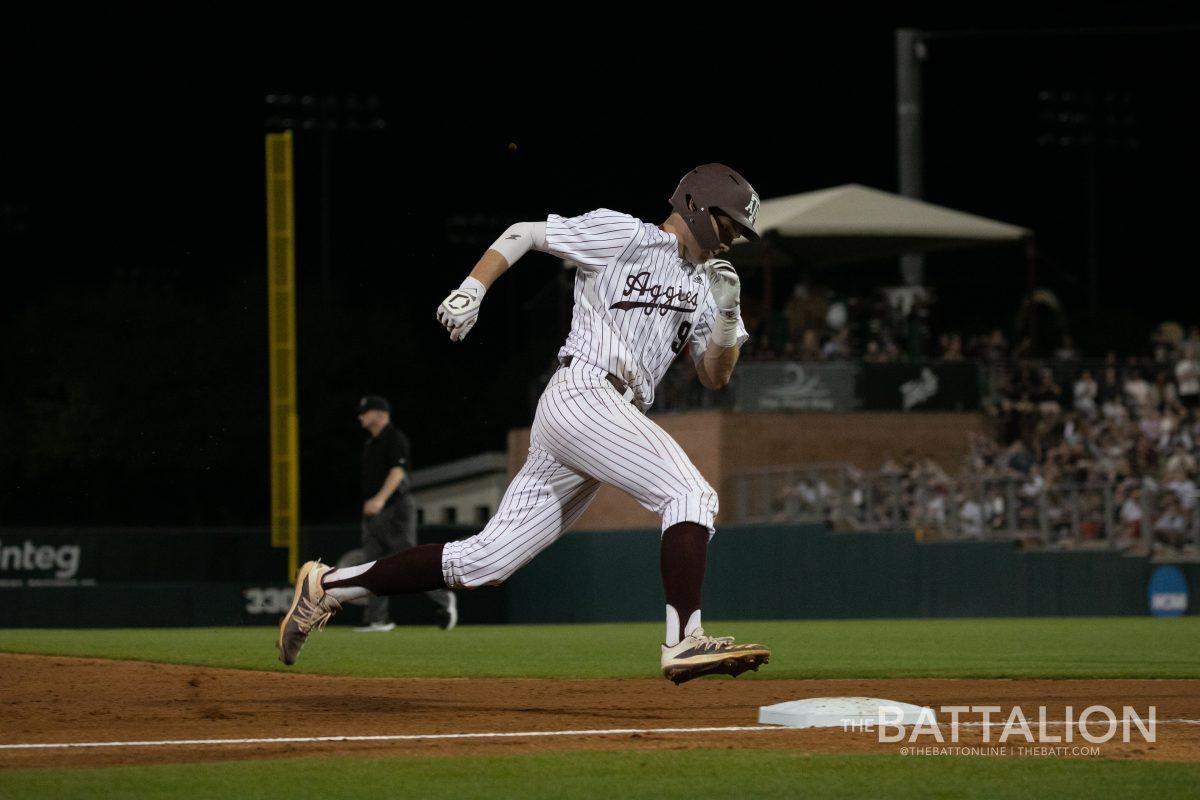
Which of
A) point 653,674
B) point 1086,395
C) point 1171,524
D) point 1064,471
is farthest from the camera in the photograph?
point 1086,395

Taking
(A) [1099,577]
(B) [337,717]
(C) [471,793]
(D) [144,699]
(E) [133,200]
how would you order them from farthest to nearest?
1. (E) [133,200]
2. (A) [1099,577]
3. (D) [144,699]
4. (B) [337,717]
5. (C) [471,793]

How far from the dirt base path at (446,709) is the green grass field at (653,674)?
308 millimetres

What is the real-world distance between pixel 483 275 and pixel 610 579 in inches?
611

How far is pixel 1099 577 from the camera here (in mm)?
18547

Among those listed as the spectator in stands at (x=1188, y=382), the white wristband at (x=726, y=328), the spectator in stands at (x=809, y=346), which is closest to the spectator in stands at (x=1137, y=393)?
the spectator in stands at (x=1188, y=382)

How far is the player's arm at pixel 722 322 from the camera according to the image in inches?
265

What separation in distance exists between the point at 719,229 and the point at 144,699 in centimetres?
312

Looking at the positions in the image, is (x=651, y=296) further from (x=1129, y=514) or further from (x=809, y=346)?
(x=809, y=346)

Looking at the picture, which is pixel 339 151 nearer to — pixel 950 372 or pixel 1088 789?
pixel 950 372

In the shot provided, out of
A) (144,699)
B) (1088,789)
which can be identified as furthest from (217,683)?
(1088,789)

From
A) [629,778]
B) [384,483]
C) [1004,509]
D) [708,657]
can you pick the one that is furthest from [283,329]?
[629,778]

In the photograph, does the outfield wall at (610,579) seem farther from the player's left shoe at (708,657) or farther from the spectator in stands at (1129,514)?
the player's left shoe at (708,657)

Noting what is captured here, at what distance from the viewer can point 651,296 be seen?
260 inches

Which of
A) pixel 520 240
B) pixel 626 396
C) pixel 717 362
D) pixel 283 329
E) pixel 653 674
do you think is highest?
pixel 283 329
